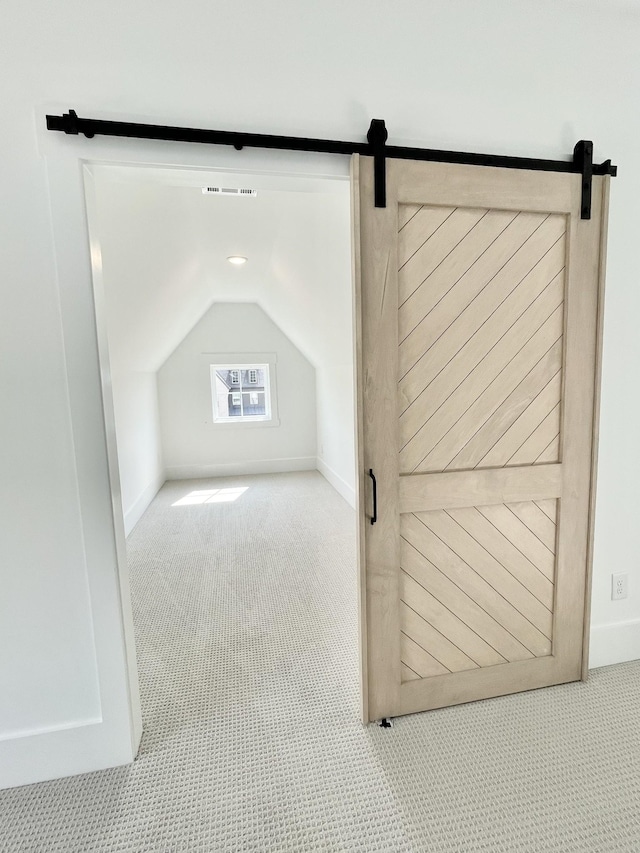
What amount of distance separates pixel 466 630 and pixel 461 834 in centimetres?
62

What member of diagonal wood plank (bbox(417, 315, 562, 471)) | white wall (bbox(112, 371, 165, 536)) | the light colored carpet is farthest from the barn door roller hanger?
white wall (bbox(112, 371, 165, 536))

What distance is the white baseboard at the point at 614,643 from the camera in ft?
6.12

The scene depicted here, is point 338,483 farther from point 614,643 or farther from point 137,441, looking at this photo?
point 614,643

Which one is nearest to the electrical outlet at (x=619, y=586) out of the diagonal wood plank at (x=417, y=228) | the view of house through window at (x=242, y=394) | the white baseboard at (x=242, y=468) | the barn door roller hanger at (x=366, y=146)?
the barn door roller hanger at (x=366, y=146)

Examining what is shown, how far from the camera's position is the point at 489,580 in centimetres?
166

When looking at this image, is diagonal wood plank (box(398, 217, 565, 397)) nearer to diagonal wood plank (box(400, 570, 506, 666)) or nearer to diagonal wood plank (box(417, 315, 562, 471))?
diagonal wood plank (box(417, 315, 562, 471))

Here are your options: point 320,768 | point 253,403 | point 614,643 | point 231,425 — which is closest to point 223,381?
point 253,403

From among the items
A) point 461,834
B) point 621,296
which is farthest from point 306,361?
point 461,834

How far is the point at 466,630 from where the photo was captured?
1.66m

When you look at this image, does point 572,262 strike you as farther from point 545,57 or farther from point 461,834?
point 461,834

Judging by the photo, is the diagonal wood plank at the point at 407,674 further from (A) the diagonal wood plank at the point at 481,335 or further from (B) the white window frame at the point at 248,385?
(B) the white window frame at the point at 248,385

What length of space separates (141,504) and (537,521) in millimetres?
3709

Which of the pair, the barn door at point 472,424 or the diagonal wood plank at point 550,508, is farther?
the diagonal wood plank at point 550,508

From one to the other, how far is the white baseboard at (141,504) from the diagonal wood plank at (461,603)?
2.41 m
